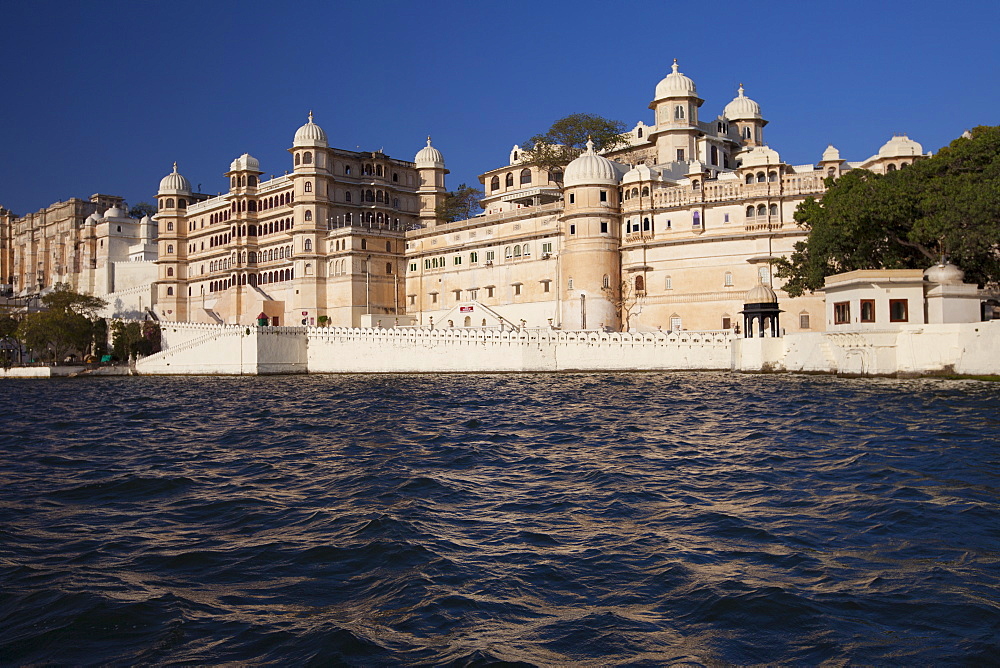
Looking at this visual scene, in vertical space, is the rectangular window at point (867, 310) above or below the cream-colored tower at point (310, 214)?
below

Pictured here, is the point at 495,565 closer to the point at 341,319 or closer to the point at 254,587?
the point at 254,587

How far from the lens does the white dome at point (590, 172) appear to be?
56031mm

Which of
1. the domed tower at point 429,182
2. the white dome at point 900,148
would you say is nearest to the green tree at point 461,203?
the domed tower at point 429,182

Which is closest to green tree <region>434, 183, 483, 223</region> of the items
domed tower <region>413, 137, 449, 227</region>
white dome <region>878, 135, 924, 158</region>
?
domed tower <region>413, 137, 449, 227</region>

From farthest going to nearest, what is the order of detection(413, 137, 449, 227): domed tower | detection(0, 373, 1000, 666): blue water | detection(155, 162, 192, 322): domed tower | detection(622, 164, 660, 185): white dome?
1. detection(155, 162, 192, 322): domed tower
2. detection(413, 137, 449, 227): domed tower
3. detection(622, 164, 660, 185): white dome
4. detection(0, 373, 1000, 666): blue water

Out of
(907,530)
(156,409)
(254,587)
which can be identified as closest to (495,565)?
(254,587)

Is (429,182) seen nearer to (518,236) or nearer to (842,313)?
(518,236)

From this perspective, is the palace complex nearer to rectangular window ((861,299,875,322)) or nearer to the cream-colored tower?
the cream-colored tower

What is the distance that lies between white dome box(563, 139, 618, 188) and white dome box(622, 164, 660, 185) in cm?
83

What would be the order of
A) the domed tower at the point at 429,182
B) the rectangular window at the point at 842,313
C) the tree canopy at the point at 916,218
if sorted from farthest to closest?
the domed tower at the point at 429,182 → the rectangular window at the point at 842,313 → the tree canopy at the point at 916,218

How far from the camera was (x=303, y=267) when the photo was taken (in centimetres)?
6919

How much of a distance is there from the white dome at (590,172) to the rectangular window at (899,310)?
76.7 feet

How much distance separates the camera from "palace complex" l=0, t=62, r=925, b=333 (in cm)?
5334

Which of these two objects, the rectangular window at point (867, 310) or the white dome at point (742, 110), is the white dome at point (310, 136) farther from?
the rectangular window at point (867, 310)
